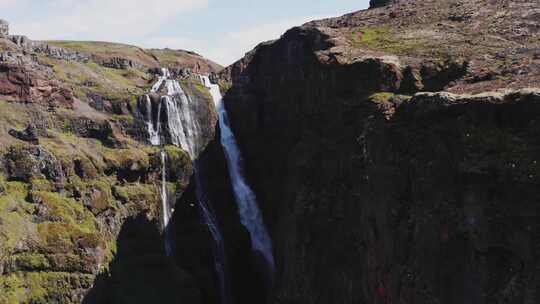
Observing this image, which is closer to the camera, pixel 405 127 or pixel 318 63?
pixel 405 127

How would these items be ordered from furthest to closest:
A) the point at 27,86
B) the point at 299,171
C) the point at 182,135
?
the point at 182,135
the point at 27,86
the point at 299,171

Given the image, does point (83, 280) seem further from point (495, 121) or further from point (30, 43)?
point (30, 43)

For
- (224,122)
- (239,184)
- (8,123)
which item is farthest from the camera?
(224,122)

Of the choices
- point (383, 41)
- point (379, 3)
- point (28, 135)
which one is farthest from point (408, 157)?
point (379, 3)

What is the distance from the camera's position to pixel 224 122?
79375 millimetres

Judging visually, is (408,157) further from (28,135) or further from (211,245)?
(28,135)

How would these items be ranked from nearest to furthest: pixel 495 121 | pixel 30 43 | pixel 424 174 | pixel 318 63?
pixel 495 121 < pixel 424 174 < pixel 318 63 < pixel 30 43

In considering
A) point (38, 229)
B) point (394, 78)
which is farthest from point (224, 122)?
point (394, 78)

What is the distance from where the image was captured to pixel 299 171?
1842 inches

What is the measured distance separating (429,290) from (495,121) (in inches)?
323

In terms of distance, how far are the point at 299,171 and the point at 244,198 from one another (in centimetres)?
2420

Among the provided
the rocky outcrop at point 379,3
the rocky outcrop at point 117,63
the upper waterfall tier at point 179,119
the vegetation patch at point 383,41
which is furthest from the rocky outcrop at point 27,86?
the rocky outcrop at point 379,3

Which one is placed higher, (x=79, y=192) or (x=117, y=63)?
(x=117, y=63)

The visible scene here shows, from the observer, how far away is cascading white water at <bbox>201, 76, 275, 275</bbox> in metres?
65.0
